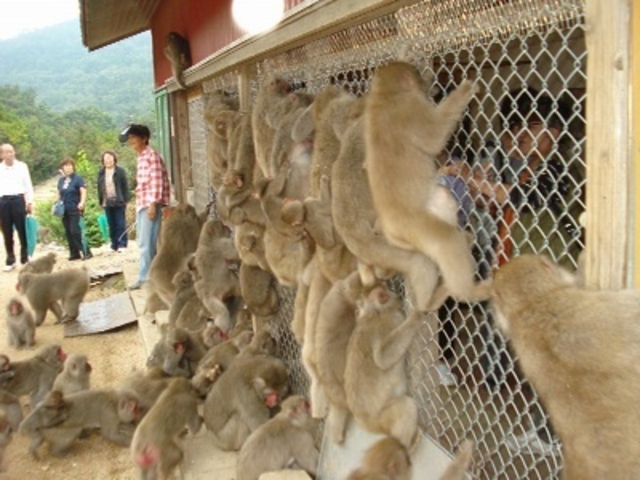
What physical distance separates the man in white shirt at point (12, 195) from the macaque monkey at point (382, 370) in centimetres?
1412

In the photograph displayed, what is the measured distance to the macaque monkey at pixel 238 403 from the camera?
6031 mm

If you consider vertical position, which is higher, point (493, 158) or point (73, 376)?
point (493, 158)

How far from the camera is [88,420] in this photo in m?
6.92

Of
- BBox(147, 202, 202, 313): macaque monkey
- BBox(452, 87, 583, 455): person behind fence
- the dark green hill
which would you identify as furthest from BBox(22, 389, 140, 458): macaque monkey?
the dark green hill

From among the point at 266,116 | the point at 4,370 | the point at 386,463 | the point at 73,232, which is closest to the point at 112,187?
the point at 73,232

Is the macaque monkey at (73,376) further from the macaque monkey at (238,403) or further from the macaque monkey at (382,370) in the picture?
the macaque monkey at (382,370)

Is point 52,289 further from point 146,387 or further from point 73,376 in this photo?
point 146,387

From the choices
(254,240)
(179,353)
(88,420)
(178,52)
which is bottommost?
(88,420)

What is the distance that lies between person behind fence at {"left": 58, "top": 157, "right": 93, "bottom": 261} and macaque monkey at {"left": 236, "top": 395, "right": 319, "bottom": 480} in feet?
43.5

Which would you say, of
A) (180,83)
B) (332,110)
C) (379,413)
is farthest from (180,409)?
(180,83)

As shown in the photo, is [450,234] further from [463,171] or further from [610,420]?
[610,420]

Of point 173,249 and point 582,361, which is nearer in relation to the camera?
point 582,361

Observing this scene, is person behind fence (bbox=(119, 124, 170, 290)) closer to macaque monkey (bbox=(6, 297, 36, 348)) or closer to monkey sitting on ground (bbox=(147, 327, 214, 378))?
macaque monkey (bbox=(6, 297, 36, 348))

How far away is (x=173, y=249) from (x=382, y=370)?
5.60m
